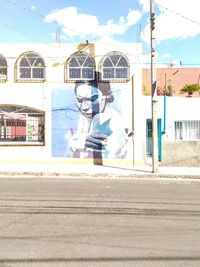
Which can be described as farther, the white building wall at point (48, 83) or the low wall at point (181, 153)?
the white building wall at point (48, 83)

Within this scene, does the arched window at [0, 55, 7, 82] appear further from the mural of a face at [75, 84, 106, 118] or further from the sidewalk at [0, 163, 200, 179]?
the sidewalk at [0, 163, 200, 179]

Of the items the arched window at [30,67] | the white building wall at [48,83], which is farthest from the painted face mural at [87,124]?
the arched window at [30,67]

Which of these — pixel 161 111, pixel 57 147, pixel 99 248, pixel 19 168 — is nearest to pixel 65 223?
pixel 99 248

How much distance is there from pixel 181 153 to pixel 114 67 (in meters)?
5.22

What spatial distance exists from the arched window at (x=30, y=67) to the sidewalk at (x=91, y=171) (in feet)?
14.0

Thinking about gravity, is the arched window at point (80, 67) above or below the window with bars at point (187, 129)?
above

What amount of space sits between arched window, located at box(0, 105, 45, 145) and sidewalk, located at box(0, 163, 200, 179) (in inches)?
63.4

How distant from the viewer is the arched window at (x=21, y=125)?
22938 millimetres

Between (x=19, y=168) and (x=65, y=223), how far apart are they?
40.3 feet

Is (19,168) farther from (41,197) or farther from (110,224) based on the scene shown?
(110,224)

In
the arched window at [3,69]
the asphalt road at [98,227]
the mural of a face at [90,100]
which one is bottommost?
the asphalt road at [98,227]

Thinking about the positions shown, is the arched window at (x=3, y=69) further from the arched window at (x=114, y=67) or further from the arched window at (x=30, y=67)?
the arched window at (x=114, y=67)

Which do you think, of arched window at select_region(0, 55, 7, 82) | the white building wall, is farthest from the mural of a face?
arched window at select_region(0, 55, 7, 82)

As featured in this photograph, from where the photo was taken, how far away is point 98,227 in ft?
27.3
